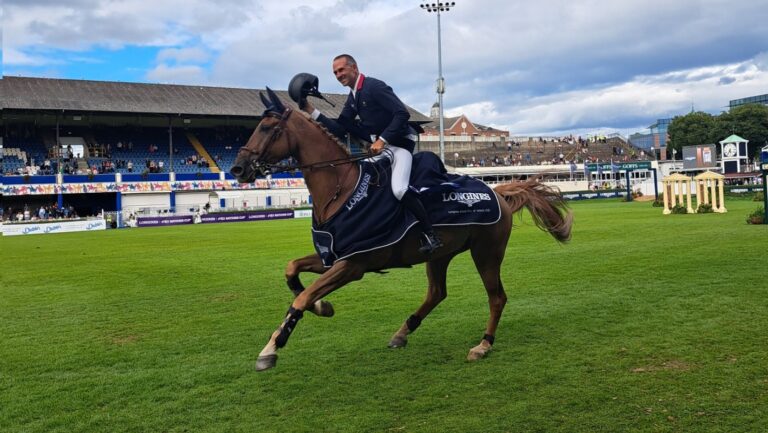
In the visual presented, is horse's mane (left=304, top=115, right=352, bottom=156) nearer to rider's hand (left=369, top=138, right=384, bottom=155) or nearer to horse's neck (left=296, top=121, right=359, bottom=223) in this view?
horse's neck (left=296, top=121, right=359, bottom=223)

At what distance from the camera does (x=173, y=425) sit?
15.7 ft

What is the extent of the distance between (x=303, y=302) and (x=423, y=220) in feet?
5.20

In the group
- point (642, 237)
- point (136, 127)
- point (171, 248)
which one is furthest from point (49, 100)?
point (642, 237)

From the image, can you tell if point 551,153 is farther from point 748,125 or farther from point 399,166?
point 399,166

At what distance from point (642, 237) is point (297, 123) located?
15.0 metres

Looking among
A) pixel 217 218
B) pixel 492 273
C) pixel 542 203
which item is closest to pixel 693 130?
pixel 217 218

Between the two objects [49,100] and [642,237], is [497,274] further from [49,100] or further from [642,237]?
[49,100]

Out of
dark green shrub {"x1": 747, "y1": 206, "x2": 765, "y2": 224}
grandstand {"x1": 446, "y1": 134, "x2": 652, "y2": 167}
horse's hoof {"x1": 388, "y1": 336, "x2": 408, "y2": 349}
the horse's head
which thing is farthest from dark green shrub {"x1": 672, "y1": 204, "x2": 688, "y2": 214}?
grandstand {"x1": 446, "y1": 134, "x2": 652, "y2": 167}

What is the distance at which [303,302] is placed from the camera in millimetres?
5617

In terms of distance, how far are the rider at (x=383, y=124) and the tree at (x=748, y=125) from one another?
8583cm

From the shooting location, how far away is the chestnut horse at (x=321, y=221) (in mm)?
5754

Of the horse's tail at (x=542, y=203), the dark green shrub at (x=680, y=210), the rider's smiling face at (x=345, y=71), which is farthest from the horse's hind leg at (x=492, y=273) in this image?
the dark green shrub at (x=680, y=210)

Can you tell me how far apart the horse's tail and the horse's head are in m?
3.14

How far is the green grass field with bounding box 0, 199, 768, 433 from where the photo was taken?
15.6 ft
